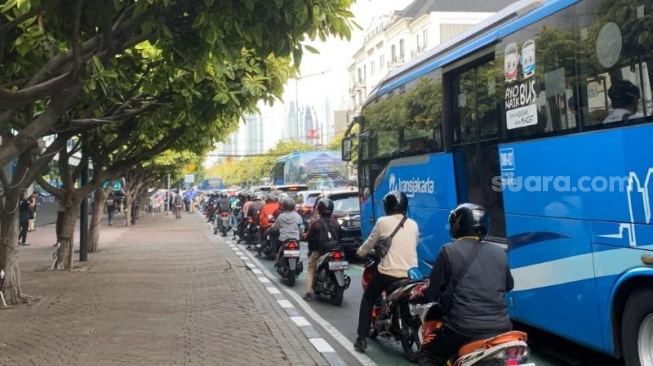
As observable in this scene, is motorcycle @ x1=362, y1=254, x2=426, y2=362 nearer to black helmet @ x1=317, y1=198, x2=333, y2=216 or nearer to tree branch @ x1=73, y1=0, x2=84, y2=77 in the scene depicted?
black helmet @ x1=317, y1=198, x2=333, y2=216

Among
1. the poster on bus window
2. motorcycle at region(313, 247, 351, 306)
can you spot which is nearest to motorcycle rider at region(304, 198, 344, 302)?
motorcycle at region(313, 247, 351, 306)

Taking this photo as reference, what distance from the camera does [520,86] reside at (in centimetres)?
624

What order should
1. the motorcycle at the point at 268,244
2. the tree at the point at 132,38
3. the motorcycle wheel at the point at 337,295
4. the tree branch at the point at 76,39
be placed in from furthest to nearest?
the motorcycle at the point at 268,244
the motorcycle wheel at the point at 337,295
the tree branch at the point at 76,39
the tree at the point at 132,38

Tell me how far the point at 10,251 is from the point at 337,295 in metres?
5.29

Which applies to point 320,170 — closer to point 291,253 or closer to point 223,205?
point 223,205

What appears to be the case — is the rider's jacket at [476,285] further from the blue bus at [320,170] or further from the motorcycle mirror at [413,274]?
the blue bus at [320,170]

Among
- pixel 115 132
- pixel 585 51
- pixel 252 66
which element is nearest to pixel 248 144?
pixel 115 132

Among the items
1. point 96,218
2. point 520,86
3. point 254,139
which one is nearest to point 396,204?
point 520,86

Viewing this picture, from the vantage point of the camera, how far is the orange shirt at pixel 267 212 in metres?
16.5

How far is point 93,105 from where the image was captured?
36.8ft

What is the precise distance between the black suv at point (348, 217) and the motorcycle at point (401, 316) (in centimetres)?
813

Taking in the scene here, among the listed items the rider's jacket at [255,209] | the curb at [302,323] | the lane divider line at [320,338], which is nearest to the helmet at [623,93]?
the lane divider line at [320,338]

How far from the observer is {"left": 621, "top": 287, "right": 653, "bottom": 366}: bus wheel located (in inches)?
181

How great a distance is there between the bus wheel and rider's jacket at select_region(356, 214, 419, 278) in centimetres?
229
